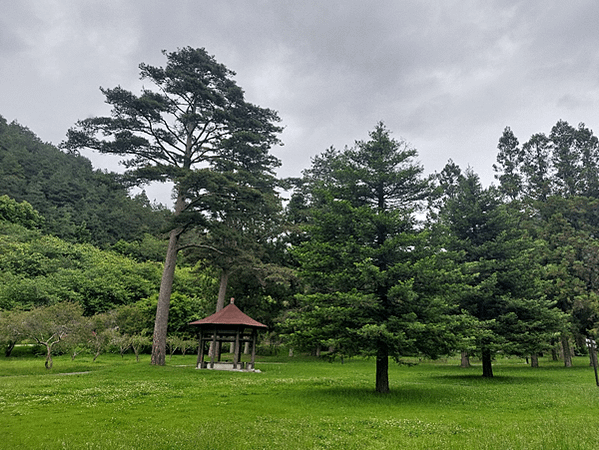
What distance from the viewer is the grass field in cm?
739

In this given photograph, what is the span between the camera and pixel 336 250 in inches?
586

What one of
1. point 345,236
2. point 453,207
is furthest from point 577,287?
point 345,236

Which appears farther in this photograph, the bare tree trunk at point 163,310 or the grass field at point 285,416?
the bare tree trunk at point 163,310

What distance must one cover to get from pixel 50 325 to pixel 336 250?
16.2m

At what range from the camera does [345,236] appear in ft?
50.5

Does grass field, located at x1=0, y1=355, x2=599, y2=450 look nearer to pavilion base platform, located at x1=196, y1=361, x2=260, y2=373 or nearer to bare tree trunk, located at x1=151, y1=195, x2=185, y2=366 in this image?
bare tree trunk, located at x1=151, y1=195, x2=185, y2=366

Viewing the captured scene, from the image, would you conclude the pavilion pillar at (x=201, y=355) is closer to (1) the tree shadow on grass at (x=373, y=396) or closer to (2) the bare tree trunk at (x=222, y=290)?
(2) the bare tree trunk at (x=222, y=290)

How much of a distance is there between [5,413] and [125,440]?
4558 mm

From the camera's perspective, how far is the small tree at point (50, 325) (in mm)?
20734

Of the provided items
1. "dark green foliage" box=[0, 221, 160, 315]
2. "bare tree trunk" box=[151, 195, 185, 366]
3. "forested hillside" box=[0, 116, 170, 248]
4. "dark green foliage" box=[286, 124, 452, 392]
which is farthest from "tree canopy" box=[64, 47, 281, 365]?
"forested hillside" box=[0, 116, 170, 248]

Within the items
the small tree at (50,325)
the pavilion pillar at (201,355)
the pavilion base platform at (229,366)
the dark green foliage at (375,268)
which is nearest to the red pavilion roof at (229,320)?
the pavilion pillar at (201,355)

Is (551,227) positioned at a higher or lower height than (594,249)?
higher

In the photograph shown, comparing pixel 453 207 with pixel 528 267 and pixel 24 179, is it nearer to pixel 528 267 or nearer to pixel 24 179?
pixel 528 267

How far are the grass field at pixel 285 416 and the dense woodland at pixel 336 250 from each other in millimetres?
2038
